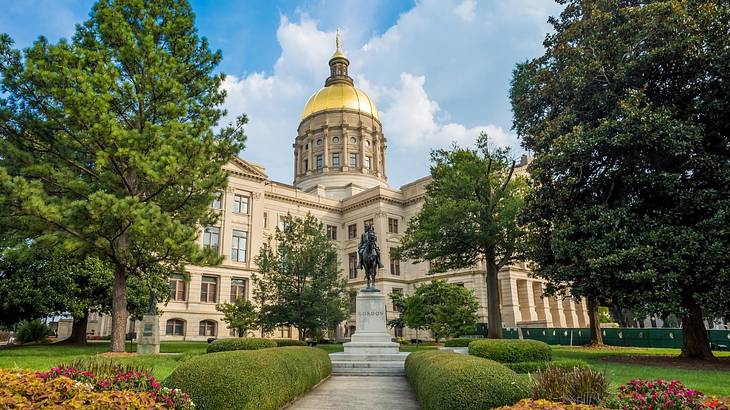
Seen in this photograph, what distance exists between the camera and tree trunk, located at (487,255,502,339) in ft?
86.2

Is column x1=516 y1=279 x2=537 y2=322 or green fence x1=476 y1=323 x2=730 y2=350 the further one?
column x1=516 y1=279 x2=537 y2=322

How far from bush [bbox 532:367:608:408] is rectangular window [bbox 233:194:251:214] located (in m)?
48.1

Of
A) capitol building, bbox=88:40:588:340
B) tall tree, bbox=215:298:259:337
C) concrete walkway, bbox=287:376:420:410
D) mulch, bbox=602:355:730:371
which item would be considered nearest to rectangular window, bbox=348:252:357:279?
capitol building, bbox=88:40:588:340

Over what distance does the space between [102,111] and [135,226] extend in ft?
14.2

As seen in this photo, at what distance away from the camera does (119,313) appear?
19125 millimetres

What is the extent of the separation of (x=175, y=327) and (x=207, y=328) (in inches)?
129

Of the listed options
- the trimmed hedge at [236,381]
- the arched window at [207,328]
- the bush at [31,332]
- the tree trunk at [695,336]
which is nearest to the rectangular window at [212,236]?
the arched window at [207,328]

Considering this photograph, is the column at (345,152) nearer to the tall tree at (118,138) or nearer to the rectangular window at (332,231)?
the rectangular window at (332,231)

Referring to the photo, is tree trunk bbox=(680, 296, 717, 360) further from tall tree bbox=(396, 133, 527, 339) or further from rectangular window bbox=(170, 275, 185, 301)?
rectangular window bbox=(170, 275, 185, 301)

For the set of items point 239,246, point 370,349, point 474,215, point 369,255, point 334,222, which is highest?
point 334,222

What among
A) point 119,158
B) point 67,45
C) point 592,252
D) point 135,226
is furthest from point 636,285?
point 67,45

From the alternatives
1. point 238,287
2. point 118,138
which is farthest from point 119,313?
point 238,287

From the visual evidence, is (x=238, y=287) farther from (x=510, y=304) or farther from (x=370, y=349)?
(x=370, y=349)

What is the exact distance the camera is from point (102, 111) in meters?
16.8
